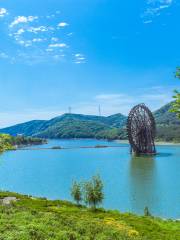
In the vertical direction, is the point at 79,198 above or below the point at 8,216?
below

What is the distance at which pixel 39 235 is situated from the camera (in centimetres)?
1476

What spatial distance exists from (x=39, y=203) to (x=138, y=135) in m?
140

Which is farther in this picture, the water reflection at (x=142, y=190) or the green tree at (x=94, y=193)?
the water reflection at (x=142, y=190)

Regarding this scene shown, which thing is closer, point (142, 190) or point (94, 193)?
point (94, 193)

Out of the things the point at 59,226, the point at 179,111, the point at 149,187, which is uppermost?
the point at 179,111

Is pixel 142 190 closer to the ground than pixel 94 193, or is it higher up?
closer to the ground

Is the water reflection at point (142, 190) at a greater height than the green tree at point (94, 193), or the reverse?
the green tree at point (94, 193)

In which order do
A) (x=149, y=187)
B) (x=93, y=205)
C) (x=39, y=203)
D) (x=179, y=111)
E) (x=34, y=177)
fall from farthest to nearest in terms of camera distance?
1. (x=34, y=177)
2. (x=149, y=187)
3. (x=93, y=205)
4. (x=39, y=203)
5. (x=179, y=111)

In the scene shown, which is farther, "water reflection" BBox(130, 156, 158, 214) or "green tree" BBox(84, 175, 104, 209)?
"water reflection" BBox(130, 156, 158, 214)

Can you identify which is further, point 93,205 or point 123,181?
point 123,181

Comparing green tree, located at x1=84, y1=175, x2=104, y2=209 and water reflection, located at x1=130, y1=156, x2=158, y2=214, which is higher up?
green tree, located at x1=84, y1=175, x2=104, y2=209

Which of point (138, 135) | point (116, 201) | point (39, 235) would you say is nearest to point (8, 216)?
point (39, 235)

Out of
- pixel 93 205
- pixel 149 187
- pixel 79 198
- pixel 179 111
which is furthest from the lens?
pixel 149 187

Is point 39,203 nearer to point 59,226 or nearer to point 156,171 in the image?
point 59,226
